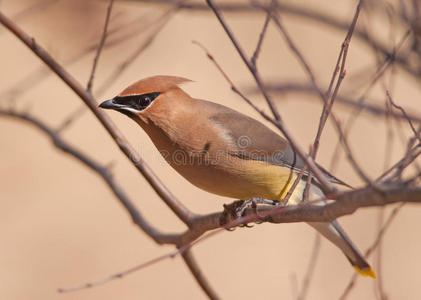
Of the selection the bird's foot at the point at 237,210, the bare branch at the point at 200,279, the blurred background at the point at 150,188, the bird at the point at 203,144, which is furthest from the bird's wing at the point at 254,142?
the blurred background at the point at 150,188

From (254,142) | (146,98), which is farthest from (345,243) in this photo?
(146,98)

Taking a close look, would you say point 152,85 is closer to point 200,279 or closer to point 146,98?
point 146,98

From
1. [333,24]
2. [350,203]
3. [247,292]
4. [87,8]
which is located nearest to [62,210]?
[247,292]

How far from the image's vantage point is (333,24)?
3.88 metres

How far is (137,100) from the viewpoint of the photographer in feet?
11.9

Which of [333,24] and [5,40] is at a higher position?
[5,40]

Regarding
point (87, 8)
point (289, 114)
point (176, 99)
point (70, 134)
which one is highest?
point (87, 8)

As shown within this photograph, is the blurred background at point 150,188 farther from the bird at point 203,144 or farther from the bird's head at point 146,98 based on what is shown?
the bird's head at point 146,98

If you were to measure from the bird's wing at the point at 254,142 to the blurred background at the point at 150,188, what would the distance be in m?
1.51

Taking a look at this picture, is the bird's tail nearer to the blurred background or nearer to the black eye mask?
the black eye mask

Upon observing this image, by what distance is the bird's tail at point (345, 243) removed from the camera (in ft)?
13.5

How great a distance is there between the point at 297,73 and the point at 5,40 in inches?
162

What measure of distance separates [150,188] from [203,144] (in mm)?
3828

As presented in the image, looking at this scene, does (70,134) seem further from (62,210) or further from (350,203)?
(350,203)
